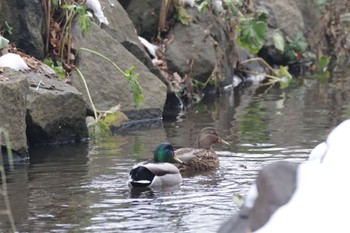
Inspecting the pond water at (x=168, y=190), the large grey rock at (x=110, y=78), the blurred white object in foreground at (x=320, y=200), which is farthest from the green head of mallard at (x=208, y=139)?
the blurred white object in foreground at (x=320, y=200)

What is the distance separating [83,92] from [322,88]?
7254 millimetres

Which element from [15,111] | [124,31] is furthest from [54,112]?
[124,31]

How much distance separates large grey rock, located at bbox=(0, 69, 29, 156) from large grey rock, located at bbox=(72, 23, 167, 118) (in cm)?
256

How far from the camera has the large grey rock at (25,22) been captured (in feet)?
45.9

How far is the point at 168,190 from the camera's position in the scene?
974 cm

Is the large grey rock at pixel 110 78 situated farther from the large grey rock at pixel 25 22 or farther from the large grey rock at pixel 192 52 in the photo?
the large grey rock at pixel 192 52

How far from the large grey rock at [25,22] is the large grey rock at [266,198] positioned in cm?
964

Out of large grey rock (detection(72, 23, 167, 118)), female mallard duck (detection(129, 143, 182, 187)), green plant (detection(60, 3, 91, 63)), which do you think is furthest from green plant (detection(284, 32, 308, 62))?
female mallard duck (detection(129, 143, 182, 187))

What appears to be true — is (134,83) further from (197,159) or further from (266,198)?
(266,198)

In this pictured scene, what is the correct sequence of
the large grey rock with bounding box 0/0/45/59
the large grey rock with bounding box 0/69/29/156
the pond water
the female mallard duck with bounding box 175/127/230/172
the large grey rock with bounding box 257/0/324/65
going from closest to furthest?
1. the pond water
2. the female mallard duck with bounding box 175/127/230/172
3. the large grey rock with bounding box 0/69/29/156
4. the large grey rock with bounding box 0/0/45/59
5. the large grey rock with bounding box 257/0/324/65

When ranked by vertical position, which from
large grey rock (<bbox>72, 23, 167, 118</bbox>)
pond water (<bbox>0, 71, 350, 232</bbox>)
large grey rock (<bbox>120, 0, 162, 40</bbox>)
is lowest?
pond water (<bbox>0, 71, 350, 232</bbox>)

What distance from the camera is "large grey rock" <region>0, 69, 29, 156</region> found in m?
11.5

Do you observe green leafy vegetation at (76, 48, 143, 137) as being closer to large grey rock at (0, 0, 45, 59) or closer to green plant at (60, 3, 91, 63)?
green plant at (60, 3, 91, 63)

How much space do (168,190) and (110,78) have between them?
5.50 m
